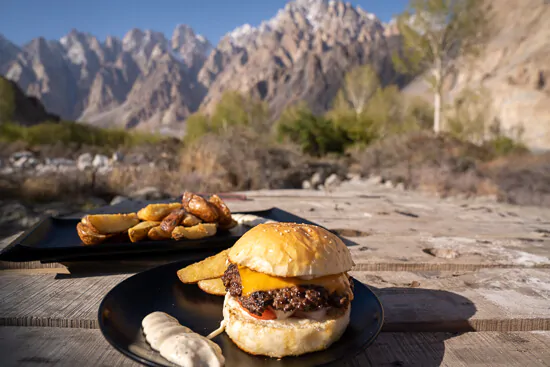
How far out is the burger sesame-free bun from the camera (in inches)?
40.8

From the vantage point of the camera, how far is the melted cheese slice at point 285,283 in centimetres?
107

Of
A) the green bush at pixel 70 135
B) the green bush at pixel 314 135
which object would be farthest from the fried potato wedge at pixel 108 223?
the green bush at pixel 70 135

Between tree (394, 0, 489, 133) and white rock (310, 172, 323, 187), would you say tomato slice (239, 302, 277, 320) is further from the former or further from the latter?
tree (394, 0, 489, 133)

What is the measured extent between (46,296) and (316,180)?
8.83 metres

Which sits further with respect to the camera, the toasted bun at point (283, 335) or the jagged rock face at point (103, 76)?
the jagged rock face at point (103, 76)

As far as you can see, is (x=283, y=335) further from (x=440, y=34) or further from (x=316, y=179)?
(x=440, y=34)

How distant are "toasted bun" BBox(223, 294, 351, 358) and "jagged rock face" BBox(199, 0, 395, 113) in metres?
98.0

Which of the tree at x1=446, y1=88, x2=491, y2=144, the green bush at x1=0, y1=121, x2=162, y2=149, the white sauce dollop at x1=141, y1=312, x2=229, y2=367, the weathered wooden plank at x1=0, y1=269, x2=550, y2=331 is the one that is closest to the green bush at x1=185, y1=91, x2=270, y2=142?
the green bush at x1=0, y1=121, x2=162, y2=149

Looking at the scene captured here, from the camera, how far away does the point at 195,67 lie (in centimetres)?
17788

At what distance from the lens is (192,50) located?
196 m

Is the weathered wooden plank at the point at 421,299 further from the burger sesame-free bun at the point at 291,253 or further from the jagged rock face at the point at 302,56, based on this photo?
the jagged rock face at the point at 302,56

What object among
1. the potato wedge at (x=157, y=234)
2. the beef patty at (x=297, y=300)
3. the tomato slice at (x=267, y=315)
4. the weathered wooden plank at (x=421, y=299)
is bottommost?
the weathered wooden plank at (x=421, y=299)

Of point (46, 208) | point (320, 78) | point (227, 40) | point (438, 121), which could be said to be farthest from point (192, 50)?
point (46, 208)

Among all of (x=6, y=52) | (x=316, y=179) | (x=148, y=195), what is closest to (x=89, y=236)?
(x=148, y=195)
